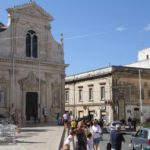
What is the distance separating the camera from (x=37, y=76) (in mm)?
43125

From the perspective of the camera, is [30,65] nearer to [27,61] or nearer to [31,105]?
[27,61]

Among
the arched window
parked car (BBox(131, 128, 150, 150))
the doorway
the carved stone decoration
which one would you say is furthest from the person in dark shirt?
the carved stone decoration

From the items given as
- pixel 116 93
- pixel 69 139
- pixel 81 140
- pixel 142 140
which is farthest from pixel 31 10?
pixel 69 139

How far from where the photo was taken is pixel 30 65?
42562 mm

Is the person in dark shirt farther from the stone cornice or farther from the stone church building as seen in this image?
the stone cornice

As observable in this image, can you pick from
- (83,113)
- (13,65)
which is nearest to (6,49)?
(13,65)

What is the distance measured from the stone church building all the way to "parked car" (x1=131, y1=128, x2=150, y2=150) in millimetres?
24256

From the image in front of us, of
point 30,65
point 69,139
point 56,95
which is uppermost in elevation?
point 30,65

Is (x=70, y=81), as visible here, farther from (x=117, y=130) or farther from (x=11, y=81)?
(x=117, y=130)

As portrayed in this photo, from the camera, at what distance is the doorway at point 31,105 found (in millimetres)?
42406

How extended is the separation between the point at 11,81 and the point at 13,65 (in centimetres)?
170

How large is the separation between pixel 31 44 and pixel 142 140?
28.3 metres

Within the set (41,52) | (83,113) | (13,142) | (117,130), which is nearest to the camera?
(117,130)

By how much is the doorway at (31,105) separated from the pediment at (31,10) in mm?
8850
